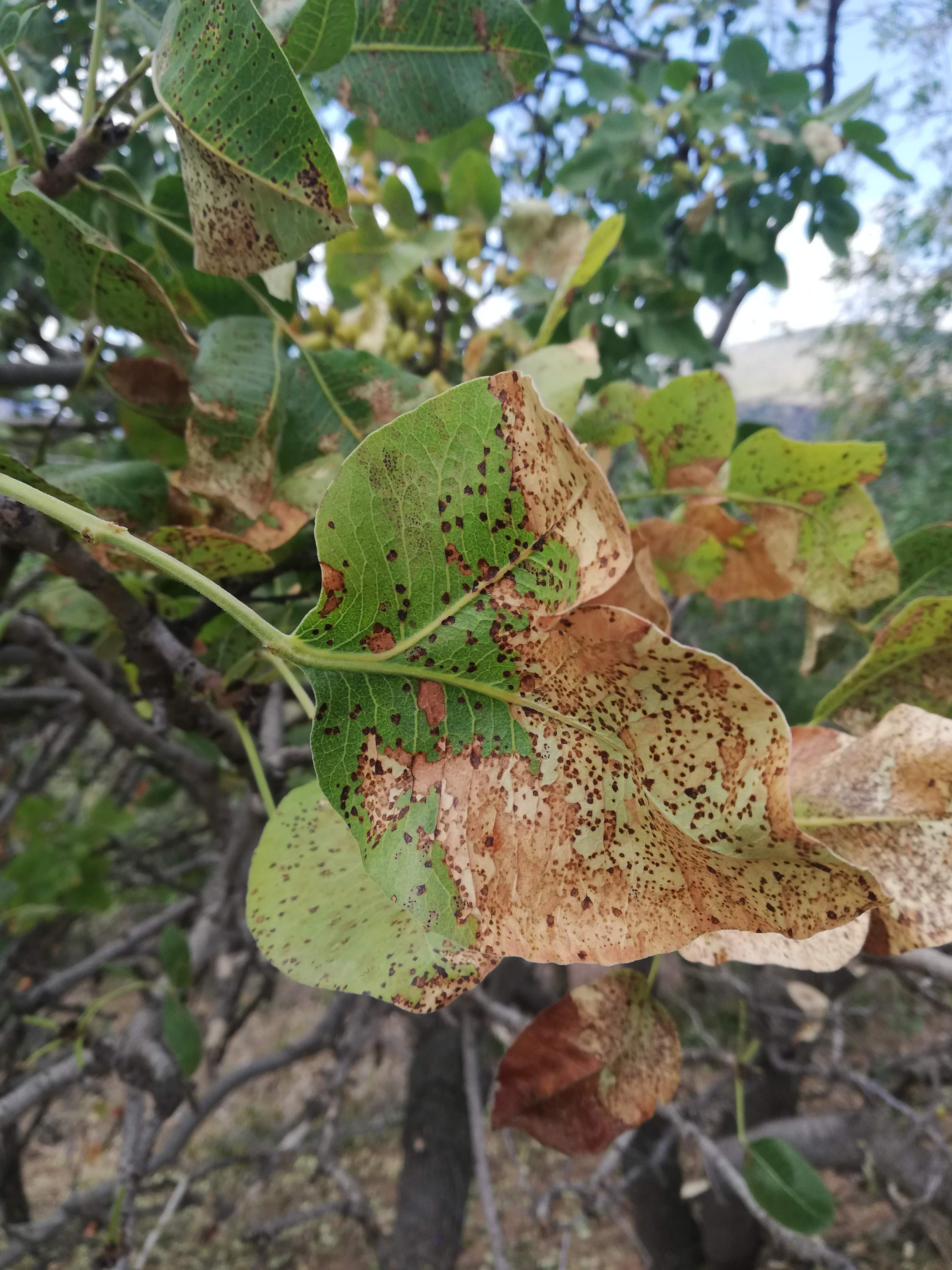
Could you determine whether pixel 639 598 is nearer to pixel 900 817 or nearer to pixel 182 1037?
pixel 900 817

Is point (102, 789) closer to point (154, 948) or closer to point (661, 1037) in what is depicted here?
point (154, 948)

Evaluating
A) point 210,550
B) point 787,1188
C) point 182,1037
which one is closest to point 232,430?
point 210,550

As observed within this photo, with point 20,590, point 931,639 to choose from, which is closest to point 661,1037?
point 931,639

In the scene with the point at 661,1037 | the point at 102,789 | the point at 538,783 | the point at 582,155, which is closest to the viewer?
the point at 538,783

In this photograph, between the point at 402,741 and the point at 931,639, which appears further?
the point at 931,639

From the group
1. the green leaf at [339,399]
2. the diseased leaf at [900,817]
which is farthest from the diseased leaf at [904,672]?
the green leaf at [339,399]

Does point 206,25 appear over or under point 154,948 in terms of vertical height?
over

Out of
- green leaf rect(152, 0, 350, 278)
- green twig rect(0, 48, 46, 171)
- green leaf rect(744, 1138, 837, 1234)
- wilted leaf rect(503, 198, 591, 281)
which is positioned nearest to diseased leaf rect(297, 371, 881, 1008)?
green leaf rect(152, 0, 350, 278)
